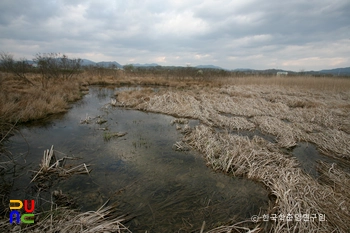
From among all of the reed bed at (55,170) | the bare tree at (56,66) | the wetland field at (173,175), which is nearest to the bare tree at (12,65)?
the bare tree at (56,66)

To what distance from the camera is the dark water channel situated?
10.9 ft

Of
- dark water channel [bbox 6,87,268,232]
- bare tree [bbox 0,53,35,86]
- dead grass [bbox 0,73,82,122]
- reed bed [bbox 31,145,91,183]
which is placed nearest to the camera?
dark water channel [bbox 6,87,268,232]

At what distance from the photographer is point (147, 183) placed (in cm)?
422

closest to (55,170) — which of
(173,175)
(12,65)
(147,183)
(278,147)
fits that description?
(147,183)

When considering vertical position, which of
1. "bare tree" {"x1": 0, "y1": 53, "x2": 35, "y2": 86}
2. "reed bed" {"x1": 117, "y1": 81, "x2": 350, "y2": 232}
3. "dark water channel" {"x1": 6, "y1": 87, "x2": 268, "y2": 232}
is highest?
"bare tree" {"x1": 0, "y1": 53, "x2": 35, "y2": 86}

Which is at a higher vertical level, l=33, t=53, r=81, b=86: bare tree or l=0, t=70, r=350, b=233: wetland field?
l=33, t=53, r=81, b=86: bare tree

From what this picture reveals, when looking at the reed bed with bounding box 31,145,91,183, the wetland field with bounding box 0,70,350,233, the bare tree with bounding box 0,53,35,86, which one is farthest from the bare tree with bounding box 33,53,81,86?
the reed bed with bounding box 31,145,91,183

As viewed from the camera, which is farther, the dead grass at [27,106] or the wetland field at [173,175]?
the dead grass at [27,106]

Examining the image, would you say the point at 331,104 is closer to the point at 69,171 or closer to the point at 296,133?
the point at 296,133

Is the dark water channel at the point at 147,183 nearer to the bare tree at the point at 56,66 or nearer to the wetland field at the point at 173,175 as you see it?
the wetland field at the point at 173,175

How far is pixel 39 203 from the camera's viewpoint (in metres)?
3.39

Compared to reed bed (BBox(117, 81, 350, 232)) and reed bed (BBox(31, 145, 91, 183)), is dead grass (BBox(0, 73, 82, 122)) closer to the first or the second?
reed bed (BBox(31, 145, 91, 183))

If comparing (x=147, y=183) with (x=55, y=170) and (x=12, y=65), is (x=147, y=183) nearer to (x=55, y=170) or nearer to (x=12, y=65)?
(x=55, y=170)

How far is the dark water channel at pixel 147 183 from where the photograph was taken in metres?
3.33
